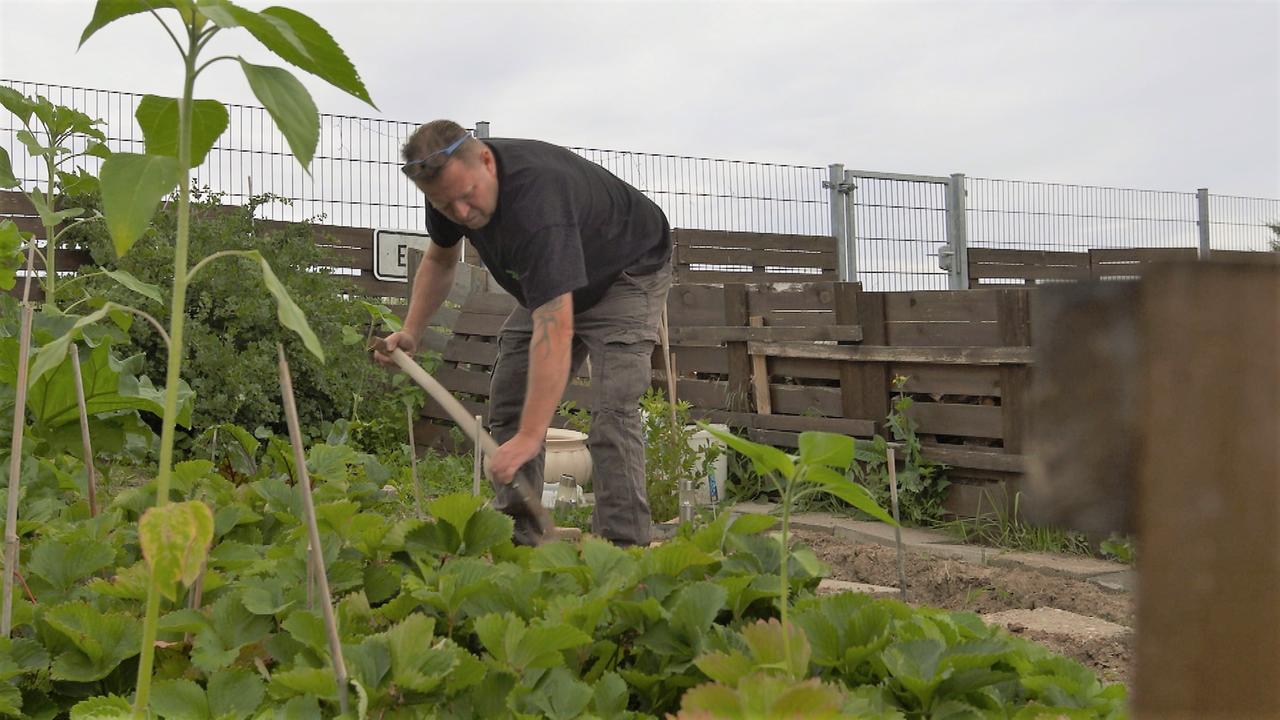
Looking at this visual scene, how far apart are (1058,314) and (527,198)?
2466mm

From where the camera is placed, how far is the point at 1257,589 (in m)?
0.58

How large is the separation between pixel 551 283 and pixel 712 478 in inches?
117

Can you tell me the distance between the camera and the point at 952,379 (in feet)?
17.1

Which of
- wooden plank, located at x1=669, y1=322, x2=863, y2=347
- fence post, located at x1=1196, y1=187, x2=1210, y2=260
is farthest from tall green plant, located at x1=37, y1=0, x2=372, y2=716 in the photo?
fence post, located at x1=1196, y1=187, x2=1210, y2=260

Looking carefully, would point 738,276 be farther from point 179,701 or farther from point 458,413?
point 179,701

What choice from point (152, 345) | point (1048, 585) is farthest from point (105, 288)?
point (1048, 585)

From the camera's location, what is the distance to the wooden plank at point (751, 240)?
446 inches

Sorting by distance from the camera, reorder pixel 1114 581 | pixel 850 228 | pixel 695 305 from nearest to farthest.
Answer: pixel 1114 581 < pixel 695 305 < pixel 850 228

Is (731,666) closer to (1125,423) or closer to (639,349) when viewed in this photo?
(1125,423)

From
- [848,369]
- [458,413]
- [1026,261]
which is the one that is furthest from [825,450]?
[1026,261]

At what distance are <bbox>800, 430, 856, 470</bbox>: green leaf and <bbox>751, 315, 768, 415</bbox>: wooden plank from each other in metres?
5.27

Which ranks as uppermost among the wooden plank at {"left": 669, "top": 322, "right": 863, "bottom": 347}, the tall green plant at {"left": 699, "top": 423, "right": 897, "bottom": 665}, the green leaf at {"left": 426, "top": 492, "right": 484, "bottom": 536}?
the wooden plank at {"left": 669, "top": 322, "right": 863, "bottom": 347}

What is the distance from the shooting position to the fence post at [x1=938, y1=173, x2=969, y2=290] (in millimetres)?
12202

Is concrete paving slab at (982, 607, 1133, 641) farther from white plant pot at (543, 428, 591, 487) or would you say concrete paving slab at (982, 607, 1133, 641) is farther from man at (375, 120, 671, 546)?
white plant pot at (543, 428, 591, 487)
